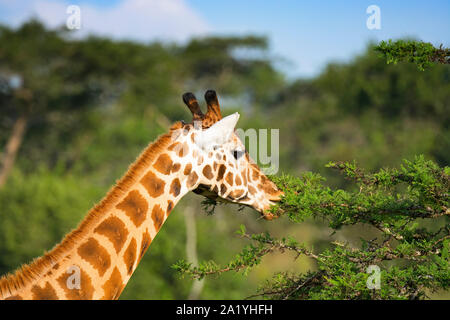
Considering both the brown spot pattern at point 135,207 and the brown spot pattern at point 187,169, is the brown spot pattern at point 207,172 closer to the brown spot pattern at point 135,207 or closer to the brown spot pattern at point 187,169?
the brown spot pattern at point 187,169

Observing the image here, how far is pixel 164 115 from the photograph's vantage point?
42.4 meters

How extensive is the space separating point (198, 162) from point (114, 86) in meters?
39.0

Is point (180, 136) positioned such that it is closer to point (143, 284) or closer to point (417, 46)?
point (417, 46)

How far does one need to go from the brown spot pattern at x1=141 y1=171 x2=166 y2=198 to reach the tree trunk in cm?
3466

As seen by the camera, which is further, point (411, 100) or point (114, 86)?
point (114, 86)

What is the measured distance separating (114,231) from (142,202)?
0.36 meters

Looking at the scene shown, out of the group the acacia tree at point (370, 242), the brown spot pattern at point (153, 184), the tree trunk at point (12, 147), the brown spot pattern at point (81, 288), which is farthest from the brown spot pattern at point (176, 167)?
the tree trunk at point (12, 147)

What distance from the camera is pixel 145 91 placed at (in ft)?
139

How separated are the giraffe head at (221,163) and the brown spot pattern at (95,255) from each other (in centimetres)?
107

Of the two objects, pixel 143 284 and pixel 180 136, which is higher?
pixel 180 136

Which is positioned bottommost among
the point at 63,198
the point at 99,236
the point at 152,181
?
the point at 63,198

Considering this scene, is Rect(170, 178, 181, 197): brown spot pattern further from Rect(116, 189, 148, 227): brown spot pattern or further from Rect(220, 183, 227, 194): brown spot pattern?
Rect(220, 183, 227, 194): brown spot pattern

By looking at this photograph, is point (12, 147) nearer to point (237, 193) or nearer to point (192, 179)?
point (237, 193)

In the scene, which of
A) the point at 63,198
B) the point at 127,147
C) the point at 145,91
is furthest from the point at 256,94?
the point at 63,198
